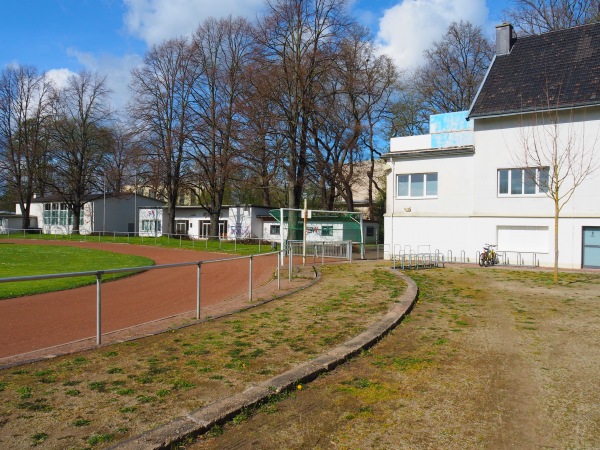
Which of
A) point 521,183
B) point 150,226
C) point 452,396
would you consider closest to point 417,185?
point 521,183

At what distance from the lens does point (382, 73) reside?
4394 cm

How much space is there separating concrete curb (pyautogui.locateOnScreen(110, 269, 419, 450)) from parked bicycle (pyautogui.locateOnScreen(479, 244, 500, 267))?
1566cm

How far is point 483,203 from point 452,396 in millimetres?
19921

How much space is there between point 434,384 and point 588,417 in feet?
4.72

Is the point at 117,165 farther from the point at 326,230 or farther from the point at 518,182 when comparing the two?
the point at 518,182

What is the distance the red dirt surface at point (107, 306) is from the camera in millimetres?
6485

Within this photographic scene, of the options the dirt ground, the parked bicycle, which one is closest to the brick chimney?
the parked bicycle

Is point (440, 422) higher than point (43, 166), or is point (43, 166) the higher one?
point (43, 166)

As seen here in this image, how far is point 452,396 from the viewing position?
4855 millimetres

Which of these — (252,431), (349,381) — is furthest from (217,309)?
(252,431)

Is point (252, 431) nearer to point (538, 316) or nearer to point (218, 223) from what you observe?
point (538, 316)

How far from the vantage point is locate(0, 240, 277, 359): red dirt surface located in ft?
21.3

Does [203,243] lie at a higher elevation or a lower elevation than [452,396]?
higher

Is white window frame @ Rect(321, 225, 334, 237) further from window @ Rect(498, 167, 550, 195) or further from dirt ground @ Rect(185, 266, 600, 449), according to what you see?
dirt ground @ Rect(185, 266, 600, 449)
